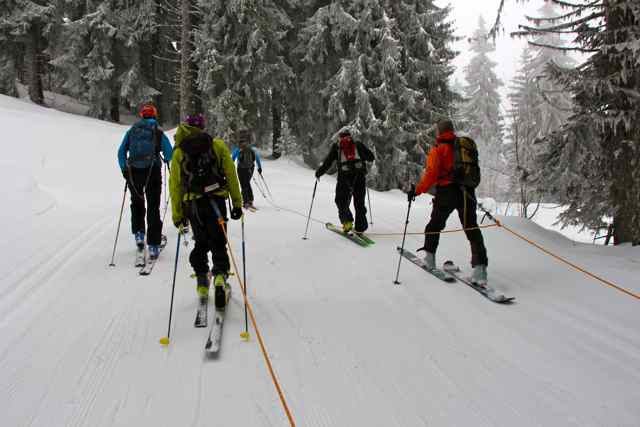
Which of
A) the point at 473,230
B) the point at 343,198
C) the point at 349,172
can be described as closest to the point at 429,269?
the point at 473,230

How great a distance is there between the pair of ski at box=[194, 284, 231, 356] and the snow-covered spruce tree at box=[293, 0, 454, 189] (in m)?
13.2

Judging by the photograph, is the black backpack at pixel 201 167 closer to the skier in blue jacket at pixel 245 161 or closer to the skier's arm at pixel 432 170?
the skier's arm at pixel 432 170

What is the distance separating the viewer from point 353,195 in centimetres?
794

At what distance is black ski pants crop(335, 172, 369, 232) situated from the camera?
7871 mm

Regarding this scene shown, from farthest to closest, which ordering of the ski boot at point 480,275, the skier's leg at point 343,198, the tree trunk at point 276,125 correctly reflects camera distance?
1. the tree trunk at point 276,125
2. the skier's leg at point 343,198
3. the ski boot at point 480,275

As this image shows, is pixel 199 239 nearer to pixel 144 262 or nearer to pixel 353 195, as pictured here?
pixel 144 262

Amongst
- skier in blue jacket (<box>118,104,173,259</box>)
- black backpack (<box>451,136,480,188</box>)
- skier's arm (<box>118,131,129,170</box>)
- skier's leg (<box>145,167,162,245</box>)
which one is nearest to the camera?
black backpack (<box>451,136,480,188</box>)

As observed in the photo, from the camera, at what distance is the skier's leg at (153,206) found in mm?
6246

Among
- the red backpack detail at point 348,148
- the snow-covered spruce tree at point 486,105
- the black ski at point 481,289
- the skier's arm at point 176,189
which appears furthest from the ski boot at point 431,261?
the snow-covered spruce tree at point 486,105

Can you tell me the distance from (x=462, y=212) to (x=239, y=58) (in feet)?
49.3

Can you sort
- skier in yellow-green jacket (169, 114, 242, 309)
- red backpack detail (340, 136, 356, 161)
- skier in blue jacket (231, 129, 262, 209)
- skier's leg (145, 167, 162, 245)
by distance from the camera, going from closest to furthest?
skier in yellow-green jacket (169, 114, 242, 309) → skier's leg (145, 167, 162, 245) → red backpack detail (340, 136, 356, 161) → skier in blue jacket (231, 129, 262, 209)

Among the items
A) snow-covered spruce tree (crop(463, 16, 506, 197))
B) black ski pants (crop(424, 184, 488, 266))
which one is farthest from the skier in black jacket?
snow-covered spruce tree (crop(463, 16, 506, 197))

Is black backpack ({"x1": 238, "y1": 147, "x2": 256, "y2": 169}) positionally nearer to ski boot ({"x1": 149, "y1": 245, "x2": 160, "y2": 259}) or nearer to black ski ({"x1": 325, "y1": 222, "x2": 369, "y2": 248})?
black ski ({"x1": 325, "y1": 222, "x2": 369, "y2": 248})

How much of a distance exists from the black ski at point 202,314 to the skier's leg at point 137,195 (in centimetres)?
246
